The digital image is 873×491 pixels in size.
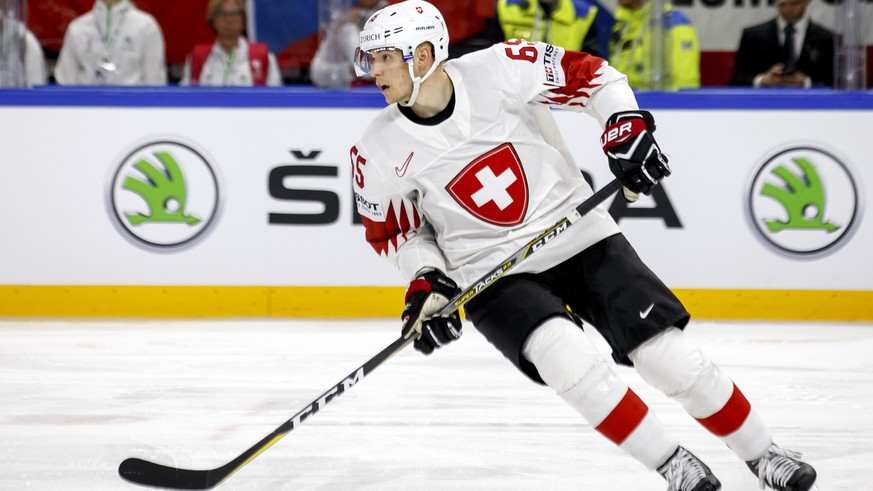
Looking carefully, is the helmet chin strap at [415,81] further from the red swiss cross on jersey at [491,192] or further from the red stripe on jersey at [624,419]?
the red stripe on jersey at [624,419]

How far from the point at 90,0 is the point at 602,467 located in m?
3.37

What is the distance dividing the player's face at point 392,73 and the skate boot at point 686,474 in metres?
0.95

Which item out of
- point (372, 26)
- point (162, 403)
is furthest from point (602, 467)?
point (162, 403)

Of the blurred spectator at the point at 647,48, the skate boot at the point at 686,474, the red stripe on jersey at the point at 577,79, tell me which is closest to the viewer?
the skate boot at the point at 686,474

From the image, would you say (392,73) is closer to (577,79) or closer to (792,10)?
(577,79)

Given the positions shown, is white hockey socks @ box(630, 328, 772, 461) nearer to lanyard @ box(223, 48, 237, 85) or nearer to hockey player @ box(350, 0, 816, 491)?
hockey player @ box(350, 0, 816, 491)

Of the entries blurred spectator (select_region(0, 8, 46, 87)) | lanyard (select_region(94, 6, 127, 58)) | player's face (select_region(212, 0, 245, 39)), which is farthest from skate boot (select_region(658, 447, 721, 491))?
blurred spectator (select_region(0, 8, 46, 87))

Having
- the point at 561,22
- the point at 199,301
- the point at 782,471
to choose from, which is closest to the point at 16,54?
the point at 199,301

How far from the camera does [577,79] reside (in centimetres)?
256

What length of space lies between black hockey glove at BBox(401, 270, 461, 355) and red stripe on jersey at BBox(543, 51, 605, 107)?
49cm

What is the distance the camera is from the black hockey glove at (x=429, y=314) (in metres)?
2.43

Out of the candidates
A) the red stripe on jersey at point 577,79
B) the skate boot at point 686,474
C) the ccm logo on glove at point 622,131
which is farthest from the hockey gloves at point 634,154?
the skate boot at point 686,474

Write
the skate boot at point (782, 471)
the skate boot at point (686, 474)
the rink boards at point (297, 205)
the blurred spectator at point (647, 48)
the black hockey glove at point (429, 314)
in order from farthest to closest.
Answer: the blurred spectator at point (647, 48) → the rink boards at point (297, 205) → the black hockey glove at point (429, 314) → the skate boot at point (782, 471) → the skate boot at point (686, 474)

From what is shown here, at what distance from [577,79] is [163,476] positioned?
4.12 feet
